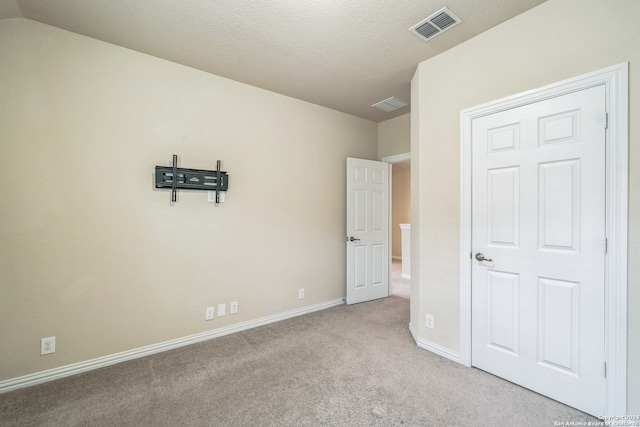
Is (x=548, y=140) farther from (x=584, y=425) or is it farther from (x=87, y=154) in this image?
(x=87, y=154)

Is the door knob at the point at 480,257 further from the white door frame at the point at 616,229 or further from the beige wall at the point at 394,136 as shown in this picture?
the beige wall at the point at 394,136

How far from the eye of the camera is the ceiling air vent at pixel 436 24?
6.51 feet

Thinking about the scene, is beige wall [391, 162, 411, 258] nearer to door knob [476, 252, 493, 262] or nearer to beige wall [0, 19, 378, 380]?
beige wall [0, 19, 378, 380]

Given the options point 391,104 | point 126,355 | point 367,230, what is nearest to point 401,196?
point 367,230

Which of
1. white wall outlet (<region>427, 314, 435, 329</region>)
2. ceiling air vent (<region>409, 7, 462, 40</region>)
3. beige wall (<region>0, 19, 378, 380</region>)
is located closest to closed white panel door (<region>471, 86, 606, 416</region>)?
white wall outlet (<region>427, 314, 435, 329</region>)

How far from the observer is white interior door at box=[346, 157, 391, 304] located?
3.89 metres

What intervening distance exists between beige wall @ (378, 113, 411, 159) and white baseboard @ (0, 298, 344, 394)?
110 inches

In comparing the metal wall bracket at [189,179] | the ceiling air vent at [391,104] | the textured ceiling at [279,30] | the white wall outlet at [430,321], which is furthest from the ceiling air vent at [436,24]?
the white wall outlet at [430,321]

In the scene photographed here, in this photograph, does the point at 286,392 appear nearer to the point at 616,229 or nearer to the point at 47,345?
the point at 47,345

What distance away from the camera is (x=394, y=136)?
164 inches

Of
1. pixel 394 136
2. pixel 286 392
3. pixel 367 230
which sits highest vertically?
pixel 394 136

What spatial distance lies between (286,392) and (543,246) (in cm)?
216

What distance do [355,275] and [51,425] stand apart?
317 cm

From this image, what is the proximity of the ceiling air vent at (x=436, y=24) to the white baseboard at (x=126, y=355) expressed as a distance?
3.25 meters
